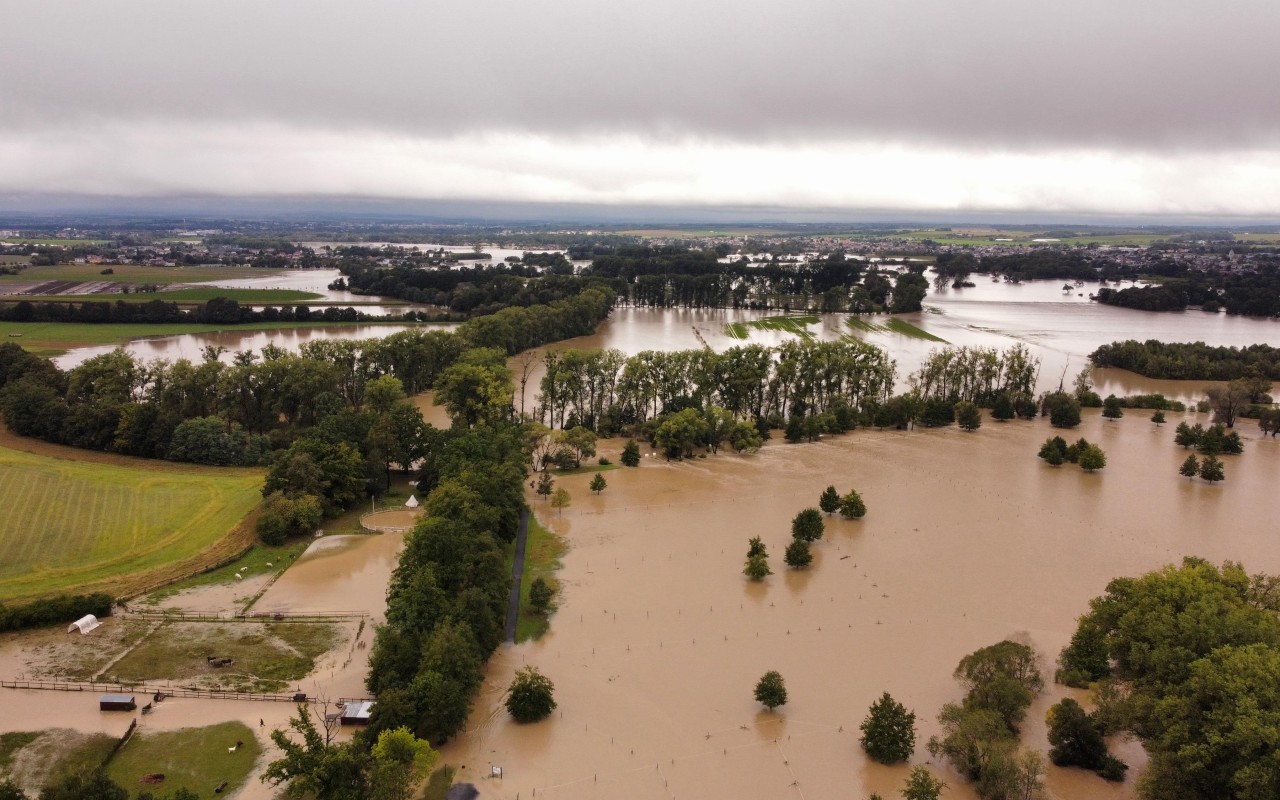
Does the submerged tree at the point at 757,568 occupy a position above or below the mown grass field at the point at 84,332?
below

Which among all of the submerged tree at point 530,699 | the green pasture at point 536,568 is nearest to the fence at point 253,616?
the green pasture at point 536,568

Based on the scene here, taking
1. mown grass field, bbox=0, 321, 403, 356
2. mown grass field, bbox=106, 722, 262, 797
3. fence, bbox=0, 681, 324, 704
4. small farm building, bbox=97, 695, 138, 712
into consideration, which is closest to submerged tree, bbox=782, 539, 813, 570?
fence, bbox=0, 681, 324, 704

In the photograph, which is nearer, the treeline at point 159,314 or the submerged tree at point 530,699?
the submerged tree at point 530,699

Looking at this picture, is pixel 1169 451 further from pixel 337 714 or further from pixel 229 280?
pixel 229 280

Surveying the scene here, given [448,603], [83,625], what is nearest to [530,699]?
[448,603]

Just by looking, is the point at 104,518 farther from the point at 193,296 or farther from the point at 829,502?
the point at 193,296

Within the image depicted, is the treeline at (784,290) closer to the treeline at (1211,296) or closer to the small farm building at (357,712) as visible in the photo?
the treeline at (1211,296)

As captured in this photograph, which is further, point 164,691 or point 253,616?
point 253,616
